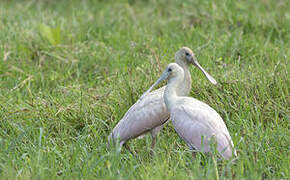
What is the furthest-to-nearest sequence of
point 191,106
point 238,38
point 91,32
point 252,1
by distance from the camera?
point 252,1 → point 91,32 → point 238,38 → point 191,106

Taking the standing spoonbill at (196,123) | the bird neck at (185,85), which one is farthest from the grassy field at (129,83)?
the bird neck at (185,85)

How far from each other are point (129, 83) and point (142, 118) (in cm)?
56

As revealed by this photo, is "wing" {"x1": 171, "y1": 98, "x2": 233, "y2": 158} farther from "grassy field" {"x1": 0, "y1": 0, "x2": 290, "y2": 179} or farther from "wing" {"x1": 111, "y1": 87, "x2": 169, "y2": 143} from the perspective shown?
"wing" {"x1": 111, "y1": 87, "x2": 169, "y2": 143}

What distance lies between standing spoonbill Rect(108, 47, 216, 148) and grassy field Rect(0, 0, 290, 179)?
5.6 inches

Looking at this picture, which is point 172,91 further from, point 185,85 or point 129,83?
point 129,83

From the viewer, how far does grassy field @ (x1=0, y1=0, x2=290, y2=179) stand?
377 centimetres

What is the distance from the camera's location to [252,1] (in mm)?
7586

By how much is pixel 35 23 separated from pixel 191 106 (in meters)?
3.45

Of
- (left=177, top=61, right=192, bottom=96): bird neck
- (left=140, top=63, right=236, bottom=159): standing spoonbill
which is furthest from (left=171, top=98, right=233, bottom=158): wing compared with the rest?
(left=177, top=61, right=192, bottom=96): bird neck

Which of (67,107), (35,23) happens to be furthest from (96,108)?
(35,23)

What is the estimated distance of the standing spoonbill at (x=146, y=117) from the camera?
4.41 metres

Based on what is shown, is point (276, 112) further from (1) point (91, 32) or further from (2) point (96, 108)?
(1) point (91, 32)

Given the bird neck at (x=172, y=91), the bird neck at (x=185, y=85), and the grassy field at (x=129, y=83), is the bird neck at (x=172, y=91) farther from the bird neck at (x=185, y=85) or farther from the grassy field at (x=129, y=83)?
the grassy field at (x=129, y=83)

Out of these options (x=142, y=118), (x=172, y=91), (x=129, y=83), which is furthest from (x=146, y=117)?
(x=129, y=83)
